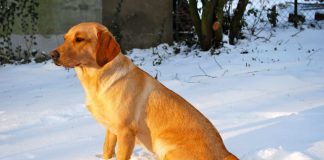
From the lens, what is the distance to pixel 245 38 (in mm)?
9930

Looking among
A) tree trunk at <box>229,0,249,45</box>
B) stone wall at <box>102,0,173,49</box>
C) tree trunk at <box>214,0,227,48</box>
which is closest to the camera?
tree trunk at <box>214,0,227,48</box>

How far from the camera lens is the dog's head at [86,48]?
2.91 meters

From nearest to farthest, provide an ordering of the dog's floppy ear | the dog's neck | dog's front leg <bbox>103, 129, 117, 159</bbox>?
the dog's floppy ear < the dog's neck < dog's front leg <bbox>103, 129, 117, 159</bbox>

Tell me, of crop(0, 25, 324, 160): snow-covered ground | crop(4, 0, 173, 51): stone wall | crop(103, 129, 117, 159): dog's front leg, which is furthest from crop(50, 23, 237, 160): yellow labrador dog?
crop(4, 0, 173, 51): stone wall

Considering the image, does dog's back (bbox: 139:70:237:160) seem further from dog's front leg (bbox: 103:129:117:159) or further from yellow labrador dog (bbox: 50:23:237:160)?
dog's front leg (bbox: 103:129:117:159)

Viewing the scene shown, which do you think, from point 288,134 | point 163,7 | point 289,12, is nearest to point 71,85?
point 288,134

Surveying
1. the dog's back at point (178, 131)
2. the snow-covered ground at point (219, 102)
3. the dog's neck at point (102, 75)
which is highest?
the dog's neck at point (102, 75)

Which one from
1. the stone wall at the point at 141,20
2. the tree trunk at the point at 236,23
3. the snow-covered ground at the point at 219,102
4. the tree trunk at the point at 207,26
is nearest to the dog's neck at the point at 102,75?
the snow-covered ground at the point at 219,102

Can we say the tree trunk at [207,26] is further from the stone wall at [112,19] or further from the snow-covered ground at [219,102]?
the stone wall at [112,19]

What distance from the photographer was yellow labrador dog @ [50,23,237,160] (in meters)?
2.90

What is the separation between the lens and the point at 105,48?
9.64ft

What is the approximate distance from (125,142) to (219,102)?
7.61ft

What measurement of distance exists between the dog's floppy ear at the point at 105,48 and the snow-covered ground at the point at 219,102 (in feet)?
3.05

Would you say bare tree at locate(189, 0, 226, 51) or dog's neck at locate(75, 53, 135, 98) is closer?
dog's neck at locate(75, 53, 135, 98)
